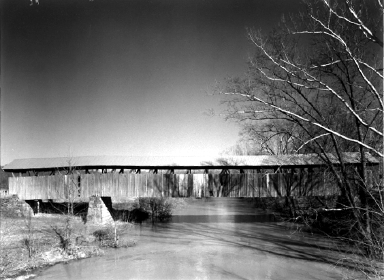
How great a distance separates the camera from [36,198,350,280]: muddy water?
→ 828cm

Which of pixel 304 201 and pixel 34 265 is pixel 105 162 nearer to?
pixel 34 265

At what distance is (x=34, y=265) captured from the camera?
8.74m

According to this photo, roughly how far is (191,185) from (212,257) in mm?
5903

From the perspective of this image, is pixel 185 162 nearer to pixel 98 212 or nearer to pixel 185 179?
pixel 185 179

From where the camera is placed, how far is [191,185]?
15625mm

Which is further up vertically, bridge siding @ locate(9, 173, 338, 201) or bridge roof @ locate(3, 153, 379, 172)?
bridge roof @ locate(3, 153, 379, 172)

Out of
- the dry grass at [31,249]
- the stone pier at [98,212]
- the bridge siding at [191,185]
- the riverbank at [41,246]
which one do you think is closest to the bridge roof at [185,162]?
the bridge siding at [191,185]

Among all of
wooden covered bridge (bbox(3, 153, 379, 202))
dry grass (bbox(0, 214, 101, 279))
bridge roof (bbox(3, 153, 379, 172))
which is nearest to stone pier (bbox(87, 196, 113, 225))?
wooden covered bridge (bbox(3, 153, 379, 202))

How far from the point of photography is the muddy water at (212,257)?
828 cm

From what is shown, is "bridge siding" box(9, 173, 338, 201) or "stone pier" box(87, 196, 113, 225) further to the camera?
"bridge siding" box(9, 173, 338, 201)

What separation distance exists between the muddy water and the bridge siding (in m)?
1.83

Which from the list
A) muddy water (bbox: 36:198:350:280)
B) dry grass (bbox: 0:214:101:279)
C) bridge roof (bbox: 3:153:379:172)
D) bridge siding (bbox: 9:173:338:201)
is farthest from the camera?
bridge siding (bbox: 9:173:338:201)

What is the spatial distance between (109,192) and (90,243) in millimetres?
4633

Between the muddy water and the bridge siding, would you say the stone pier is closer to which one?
the bridge siding
